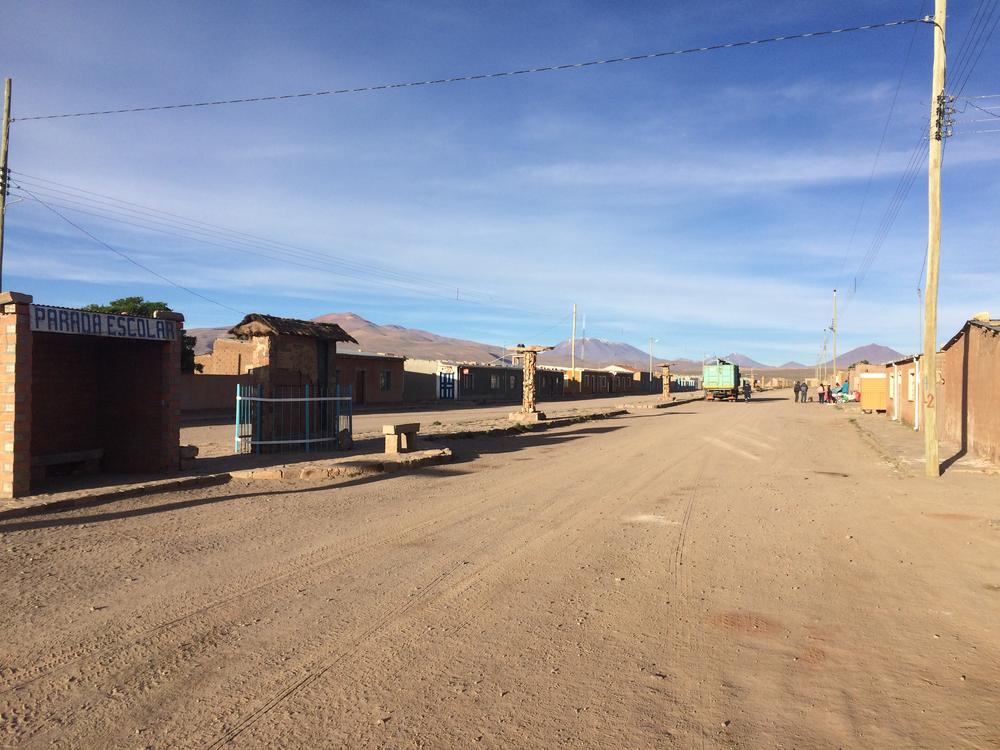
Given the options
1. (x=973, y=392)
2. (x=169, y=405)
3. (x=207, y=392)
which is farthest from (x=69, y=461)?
(x=207, y=392)

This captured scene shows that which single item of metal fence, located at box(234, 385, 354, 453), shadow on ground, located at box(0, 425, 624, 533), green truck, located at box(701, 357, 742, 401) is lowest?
shadow on ground, located at box(0, 425, 624, 533)

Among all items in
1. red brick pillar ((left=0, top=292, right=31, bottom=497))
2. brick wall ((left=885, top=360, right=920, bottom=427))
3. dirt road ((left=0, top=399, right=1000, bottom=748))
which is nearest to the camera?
dirt road ((left=0, top=399, right=1000, bottom=748))

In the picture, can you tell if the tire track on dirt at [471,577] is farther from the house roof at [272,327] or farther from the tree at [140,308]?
the tree at [140,308]

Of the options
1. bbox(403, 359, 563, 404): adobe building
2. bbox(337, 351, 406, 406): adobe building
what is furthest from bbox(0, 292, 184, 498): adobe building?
bbox(403, 359, 563, 404): adobe building

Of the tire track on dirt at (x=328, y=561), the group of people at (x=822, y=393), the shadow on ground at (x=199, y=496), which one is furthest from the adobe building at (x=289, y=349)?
the group of people at (x=822, y=393)

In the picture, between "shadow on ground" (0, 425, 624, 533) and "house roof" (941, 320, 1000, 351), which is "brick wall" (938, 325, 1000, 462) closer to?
"house roof" (941, 320, 1000, 351)

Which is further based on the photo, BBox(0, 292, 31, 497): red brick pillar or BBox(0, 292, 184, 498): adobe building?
BBox(0, 292, 184, 498): adobe building

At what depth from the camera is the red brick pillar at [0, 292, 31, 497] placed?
30.3 ft

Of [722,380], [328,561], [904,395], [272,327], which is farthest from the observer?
[722,380]

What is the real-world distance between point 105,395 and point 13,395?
318 centimetres

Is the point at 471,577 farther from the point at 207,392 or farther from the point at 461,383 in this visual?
the point at 461,383

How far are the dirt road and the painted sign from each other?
9.23 feet

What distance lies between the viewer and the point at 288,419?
15414 millimetres

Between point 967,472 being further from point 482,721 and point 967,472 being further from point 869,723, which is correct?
point 482,721
